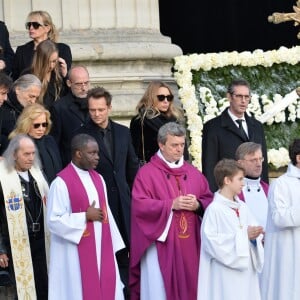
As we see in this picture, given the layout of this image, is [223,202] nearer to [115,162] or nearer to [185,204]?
[185,204]

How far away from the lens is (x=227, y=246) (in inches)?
Result: 504

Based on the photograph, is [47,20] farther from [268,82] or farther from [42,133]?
[268,82]

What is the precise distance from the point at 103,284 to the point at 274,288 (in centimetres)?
147

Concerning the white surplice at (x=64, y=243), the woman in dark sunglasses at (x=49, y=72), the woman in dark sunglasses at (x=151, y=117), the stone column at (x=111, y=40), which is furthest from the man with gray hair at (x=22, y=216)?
the stone column at (x=111, y=40)

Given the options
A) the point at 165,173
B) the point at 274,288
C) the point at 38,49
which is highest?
the point at 38,49

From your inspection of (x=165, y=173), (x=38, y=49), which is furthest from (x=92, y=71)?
(x=165, y=173)

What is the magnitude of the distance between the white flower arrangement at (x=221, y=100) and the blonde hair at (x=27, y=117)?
11.8 feet

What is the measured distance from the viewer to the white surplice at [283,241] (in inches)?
528

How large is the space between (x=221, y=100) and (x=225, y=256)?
16.8 feet

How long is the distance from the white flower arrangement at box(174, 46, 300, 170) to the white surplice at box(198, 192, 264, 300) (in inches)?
159

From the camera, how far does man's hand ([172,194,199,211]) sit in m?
13.3

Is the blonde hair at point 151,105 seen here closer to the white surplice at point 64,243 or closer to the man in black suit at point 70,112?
the man in black suit at point 70,112

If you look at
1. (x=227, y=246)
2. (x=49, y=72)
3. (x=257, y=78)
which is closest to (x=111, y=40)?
(x=257, y=78)

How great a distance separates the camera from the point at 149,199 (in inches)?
528
